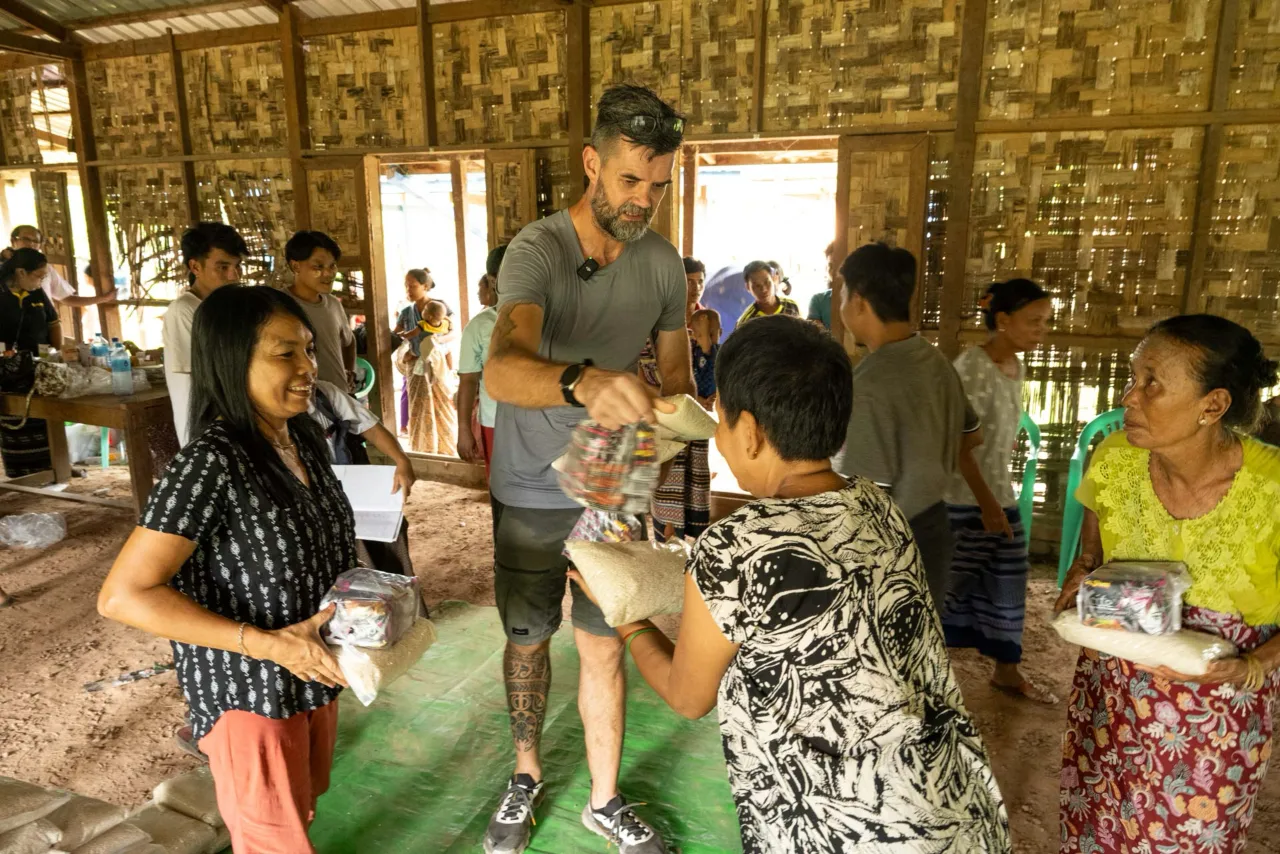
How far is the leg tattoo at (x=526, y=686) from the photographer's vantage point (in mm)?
2438

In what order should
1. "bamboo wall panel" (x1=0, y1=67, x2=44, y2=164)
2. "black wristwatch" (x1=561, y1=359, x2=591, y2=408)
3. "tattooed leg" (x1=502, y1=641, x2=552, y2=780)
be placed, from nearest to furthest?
1. "black wristwatch" (x1=561, y1=359, x2=591, y2=408)
2. "tattooed leg" (x1=502, y1=641, x2=552, y2=780)
3. "bamboo wall panel" (x1=0, y1=67, x2=44, y2=164)

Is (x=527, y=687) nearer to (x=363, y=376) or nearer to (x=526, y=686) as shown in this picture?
(x=526, y=686)

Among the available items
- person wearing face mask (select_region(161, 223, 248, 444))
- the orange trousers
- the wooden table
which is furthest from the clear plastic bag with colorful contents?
the wooden table

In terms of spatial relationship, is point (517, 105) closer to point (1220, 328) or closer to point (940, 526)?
point (940, 526)

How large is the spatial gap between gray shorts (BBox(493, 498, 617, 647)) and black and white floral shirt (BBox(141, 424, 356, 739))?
0.69 m

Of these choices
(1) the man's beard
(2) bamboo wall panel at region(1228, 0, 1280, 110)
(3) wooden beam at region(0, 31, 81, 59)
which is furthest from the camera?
(3) wooden beam at region(0, 31, 81, 59)

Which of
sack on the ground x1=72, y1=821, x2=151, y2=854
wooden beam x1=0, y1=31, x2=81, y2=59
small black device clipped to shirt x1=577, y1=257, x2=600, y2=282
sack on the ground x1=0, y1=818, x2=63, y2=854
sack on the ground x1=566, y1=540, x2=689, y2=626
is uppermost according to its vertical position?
wooden beam x1=0, y1=31, x2=81, y2=59

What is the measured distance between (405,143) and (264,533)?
4777 millimetres

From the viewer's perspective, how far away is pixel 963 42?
428cm

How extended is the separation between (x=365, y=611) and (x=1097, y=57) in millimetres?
4395

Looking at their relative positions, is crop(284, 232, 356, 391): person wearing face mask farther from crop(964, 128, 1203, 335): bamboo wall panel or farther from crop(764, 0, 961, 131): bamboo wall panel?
crop(964, 128, 1203, 335): bamboo wall panel

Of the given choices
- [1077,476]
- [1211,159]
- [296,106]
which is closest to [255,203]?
[296,106]

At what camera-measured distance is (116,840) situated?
2.16 m

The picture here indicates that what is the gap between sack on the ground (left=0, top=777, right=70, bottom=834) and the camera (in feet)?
6.56
